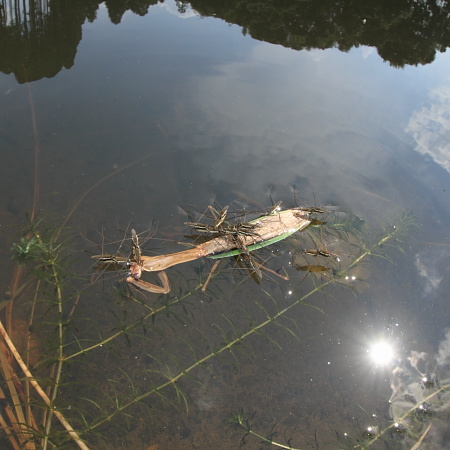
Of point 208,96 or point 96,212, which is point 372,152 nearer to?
point 208,96

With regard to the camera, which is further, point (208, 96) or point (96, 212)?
point (208, 96)

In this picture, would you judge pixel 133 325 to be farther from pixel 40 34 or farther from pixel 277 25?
pixel 277 25

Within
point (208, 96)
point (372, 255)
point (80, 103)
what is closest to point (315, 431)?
point (372, 255)

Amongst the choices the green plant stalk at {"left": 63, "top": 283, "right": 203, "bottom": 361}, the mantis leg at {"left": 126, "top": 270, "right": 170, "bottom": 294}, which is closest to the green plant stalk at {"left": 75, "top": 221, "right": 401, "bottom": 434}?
the green plant stalk at {"left": 63, "top": 283, "right": 203, "bottom": 361}

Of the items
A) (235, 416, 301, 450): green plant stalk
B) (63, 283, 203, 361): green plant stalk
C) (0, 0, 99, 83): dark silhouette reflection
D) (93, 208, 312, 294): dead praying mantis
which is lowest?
(235, 416, 301, 450): green plant stalk

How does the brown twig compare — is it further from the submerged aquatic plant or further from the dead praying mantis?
the dead praying mantis

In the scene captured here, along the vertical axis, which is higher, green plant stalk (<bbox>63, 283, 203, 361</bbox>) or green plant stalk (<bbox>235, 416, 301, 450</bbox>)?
green plant stalk (<bbox>63, 283, 203, 361</bbox>)
